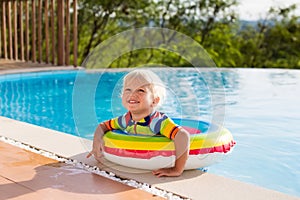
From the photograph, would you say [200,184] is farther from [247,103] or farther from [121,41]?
[247,103]

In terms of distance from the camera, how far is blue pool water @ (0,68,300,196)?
3053 mm

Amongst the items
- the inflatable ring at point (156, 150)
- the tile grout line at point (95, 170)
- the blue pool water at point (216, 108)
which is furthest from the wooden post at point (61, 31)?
the inflatable ring at point (156, 150)

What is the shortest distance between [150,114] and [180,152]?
1.00 feet

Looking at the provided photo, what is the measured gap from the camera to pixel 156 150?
2.51 metres

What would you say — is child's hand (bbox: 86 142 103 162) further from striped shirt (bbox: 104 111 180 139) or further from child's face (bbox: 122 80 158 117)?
child's face (bbox: 122 80 158 117)

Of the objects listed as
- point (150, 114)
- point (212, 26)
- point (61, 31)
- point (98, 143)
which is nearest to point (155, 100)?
point (150, 114)

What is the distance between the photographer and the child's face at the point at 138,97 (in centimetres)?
255

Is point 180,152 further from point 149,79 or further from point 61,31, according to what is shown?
point 61,31

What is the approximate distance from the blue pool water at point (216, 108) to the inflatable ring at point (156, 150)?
0.21 m

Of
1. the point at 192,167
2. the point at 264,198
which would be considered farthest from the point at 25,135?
the point at 264,198

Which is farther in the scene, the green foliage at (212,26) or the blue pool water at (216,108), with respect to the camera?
the green foliage at (212,26)

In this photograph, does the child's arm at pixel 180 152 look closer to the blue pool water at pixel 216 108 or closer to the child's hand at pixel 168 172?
the child's hand at pixel 168 172

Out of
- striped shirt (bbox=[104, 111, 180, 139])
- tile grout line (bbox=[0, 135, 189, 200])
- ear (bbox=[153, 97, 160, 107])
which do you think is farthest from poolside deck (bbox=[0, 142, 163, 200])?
ear (bbox=[153, 97, 160, 107])

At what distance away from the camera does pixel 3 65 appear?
9.13m
